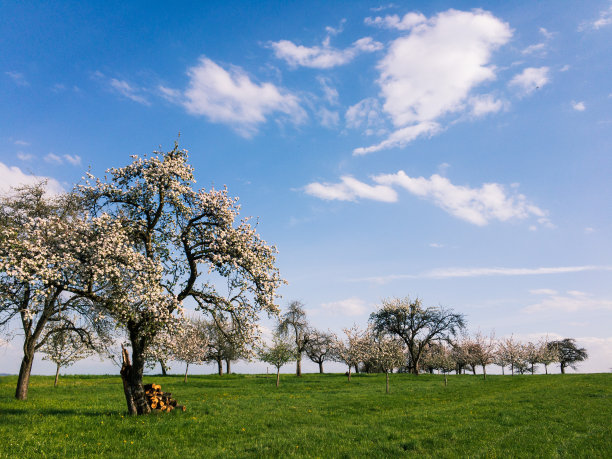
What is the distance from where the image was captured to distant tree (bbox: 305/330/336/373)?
8741 centimetres

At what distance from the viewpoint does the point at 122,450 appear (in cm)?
1550

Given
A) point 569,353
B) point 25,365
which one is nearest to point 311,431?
point 25,365

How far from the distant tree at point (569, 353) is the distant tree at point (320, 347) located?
197ft

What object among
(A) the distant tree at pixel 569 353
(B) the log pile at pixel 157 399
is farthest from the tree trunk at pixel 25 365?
(A) the distant tree at pixel 569 353

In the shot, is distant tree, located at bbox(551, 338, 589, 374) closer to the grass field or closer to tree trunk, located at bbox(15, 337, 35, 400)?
the grass field

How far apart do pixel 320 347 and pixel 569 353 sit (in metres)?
66.5

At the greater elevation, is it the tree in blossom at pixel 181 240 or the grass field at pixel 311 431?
the tree in blossom at pixel 181 240

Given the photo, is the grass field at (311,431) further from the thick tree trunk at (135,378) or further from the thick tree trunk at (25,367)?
the thick tree trunk at (25,367)

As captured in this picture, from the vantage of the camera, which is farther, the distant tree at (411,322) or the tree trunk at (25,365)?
the distant tree at (411,322)

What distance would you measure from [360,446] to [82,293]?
16532mm

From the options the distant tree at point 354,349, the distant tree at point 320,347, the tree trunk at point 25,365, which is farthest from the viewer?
the distant tree at point 320,347

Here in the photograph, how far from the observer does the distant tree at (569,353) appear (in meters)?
102

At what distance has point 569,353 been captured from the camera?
338ft

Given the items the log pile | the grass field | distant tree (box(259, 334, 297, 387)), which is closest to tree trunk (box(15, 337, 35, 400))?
the grass field
